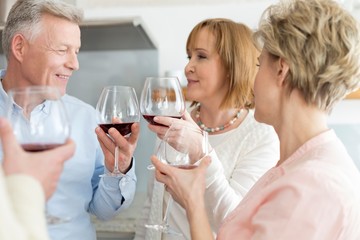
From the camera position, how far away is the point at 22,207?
0.46 m

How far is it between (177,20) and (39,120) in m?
1.90

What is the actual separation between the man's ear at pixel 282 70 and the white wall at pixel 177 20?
1446 mm

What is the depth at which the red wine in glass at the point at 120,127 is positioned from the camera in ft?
3.53

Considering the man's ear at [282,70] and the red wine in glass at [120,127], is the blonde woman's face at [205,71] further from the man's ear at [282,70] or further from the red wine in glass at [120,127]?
the man's ear at [282,70]

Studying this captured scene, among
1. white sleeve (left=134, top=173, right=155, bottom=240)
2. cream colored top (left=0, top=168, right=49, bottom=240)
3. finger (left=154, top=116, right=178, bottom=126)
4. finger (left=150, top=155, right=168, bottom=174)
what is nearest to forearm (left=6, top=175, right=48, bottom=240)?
cream colored top (left=0, top=168, right=49, bottom=240)

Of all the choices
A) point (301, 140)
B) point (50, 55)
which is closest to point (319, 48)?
point (301, 140)

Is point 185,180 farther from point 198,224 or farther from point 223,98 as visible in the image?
point 223,98

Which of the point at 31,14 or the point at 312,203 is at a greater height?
the point at 31,14

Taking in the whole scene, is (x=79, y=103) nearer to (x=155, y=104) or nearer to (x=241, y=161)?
(x=155, y=104)

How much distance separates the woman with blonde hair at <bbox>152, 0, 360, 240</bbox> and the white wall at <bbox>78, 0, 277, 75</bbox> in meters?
1.38

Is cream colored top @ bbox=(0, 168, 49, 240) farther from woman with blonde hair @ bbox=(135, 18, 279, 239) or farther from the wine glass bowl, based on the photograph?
woman with blonde hair @ bbox=(135, 18, 279, 239)

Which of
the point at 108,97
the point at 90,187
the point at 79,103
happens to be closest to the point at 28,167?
the point at 108,97

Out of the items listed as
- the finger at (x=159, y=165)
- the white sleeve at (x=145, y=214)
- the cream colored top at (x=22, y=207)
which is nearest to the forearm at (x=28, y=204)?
the cream colored top at (x=22, y=207)

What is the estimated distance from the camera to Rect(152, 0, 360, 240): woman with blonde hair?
75 cm
